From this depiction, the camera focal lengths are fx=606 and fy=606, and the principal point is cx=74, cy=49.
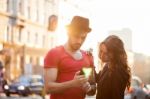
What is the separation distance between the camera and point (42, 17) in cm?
7238

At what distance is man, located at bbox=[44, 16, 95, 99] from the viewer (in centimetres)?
535

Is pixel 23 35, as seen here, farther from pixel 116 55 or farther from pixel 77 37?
pixel 77 37

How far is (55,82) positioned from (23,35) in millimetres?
59966

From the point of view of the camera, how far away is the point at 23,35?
65.1 metres

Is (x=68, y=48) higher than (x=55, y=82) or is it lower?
higher

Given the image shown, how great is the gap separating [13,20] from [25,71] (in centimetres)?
562

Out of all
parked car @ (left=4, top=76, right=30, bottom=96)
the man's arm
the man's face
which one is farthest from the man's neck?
parked car @ (left=4, top=76, right=30, bottom=96)

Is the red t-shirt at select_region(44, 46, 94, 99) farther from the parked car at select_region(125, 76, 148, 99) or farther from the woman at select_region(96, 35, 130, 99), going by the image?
the parked car at select_region(125, 76, 148, 99)

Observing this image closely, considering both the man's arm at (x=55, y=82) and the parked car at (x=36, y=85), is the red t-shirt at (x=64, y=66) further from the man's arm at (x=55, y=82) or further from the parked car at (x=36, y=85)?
the parked car at (x=36, y=85)

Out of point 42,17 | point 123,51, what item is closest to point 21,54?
point 42,17

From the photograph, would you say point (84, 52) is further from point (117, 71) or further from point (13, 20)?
point (13, 20)

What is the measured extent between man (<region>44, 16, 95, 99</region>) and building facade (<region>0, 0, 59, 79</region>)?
53.0m

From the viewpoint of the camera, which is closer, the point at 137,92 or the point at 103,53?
the point at 103,53

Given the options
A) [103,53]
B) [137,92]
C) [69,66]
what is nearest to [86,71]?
[69,66]
